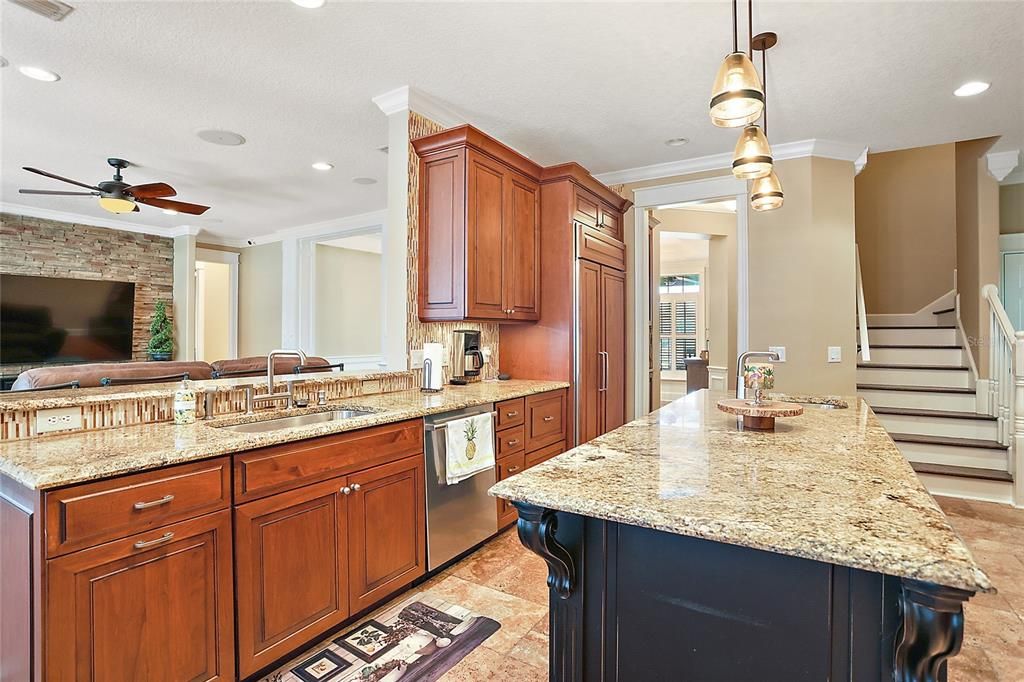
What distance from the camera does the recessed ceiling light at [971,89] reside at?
304 centimetres

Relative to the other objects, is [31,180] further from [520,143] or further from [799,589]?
[799,589]

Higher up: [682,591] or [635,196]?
[635,196]

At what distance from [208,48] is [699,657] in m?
3.35

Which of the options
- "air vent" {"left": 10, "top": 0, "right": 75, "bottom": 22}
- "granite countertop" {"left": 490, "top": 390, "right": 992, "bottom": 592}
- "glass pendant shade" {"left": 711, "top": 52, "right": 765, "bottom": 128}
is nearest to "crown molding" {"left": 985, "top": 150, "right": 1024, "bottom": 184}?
"granite countertop" {"left": 490, "top": 390, "right": 992, "bottom": 592}

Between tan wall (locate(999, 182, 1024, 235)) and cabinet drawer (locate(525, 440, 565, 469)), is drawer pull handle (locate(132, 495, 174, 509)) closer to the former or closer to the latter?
cabinet drawer (locate(525, 440, 565, 469))

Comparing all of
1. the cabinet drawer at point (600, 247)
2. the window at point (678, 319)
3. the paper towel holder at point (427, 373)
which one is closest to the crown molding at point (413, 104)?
the cabinet drawer at point (600, 247)

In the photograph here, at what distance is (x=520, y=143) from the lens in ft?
12.9

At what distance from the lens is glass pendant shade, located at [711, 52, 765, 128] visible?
1.49 meters

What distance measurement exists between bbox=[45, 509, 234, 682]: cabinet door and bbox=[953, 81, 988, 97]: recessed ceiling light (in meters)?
4.40

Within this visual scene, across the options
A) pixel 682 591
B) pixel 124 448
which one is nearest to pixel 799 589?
pixel 682 591

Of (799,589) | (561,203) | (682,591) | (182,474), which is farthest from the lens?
(561,203)

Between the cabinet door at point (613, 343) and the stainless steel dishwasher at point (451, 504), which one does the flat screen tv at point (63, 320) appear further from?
the cabinet door at point (613, 343)

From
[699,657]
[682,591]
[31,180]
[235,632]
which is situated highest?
[31,180]

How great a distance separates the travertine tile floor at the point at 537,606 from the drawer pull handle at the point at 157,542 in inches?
41.2
